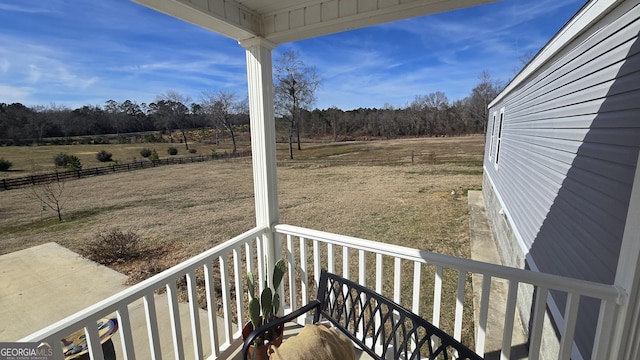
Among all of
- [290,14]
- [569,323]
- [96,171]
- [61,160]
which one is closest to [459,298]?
[569,323]

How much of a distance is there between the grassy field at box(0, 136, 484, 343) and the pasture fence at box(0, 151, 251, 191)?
0.21m

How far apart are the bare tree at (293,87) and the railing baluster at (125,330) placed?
13.3 metres

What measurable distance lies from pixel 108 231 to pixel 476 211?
349 inches

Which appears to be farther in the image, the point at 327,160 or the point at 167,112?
the point at 327,160

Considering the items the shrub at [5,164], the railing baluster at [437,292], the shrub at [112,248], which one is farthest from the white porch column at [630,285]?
the shrub at [112,248]

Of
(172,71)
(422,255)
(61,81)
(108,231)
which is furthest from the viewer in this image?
(172,71)

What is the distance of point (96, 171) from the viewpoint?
19.3ft

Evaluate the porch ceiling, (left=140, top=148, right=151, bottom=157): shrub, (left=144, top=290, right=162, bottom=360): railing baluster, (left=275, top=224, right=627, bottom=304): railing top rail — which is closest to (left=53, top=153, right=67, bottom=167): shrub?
(left=140, top=148, right=151, bottom=157): shrub

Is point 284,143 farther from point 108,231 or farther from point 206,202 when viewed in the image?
point 108,231

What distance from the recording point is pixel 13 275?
425cm

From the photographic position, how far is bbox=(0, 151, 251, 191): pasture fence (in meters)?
3.48

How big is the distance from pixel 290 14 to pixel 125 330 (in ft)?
6.49

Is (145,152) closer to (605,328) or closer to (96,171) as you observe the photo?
(96,171)

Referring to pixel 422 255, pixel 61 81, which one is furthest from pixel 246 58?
pixel 61 81
